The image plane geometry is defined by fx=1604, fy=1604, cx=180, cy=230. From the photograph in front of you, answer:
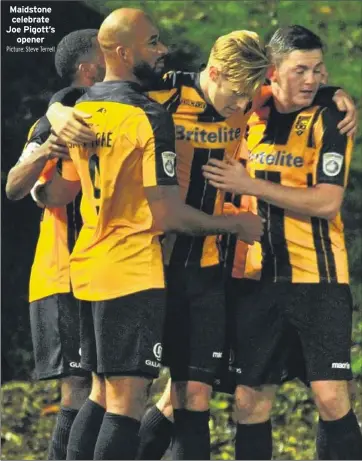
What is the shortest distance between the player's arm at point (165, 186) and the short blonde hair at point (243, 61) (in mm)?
429

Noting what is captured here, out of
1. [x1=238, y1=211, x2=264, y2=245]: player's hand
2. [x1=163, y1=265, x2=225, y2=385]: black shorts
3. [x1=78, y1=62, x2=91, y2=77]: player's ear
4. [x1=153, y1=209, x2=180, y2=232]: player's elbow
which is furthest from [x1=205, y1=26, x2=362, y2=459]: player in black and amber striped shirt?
[x1=78, y1=62, x2=91, y2=77]: player's ear

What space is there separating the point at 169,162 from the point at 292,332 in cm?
120

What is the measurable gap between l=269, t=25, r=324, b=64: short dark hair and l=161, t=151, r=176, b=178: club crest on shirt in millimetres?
973

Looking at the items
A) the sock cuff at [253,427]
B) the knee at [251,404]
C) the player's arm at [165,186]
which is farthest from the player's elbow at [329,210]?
the sock cuff at [253,427]

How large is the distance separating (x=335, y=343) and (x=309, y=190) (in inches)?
29.8

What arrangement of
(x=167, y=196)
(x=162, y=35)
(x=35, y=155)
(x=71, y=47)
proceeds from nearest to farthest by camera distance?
(x=167, y=196), (x=35, y=155), (x=71, y=47), (x=162, y=35)

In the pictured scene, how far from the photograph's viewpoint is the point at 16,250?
9.77 meters

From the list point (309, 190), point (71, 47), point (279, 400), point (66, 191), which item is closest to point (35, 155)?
point (66, 191)

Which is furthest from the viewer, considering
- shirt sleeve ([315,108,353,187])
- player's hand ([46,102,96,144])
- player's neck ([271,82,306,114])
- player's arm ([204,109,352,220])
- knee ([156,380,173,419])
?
knee ([156,380,173,419])

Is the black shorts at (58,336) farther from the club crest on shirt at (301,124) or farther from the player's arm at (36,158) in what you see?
the club crest on shirt at (301,124)

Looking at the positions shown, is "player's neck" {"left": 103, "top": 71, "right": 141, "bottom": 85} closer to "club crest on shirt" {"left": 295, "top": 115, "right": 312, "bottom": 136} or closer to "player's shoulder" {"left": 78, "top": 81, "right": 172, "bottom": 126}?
"player's shoulder" {"left": 78, "top": 81, "right": 172, "bottom": 126}

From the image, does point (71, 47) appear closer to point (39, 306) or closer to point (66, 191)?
point (66, 191)

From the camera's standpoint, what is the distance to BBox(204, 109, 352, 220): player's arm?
25.1 ft

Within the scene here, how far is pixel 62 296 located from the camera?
26.7 feet
